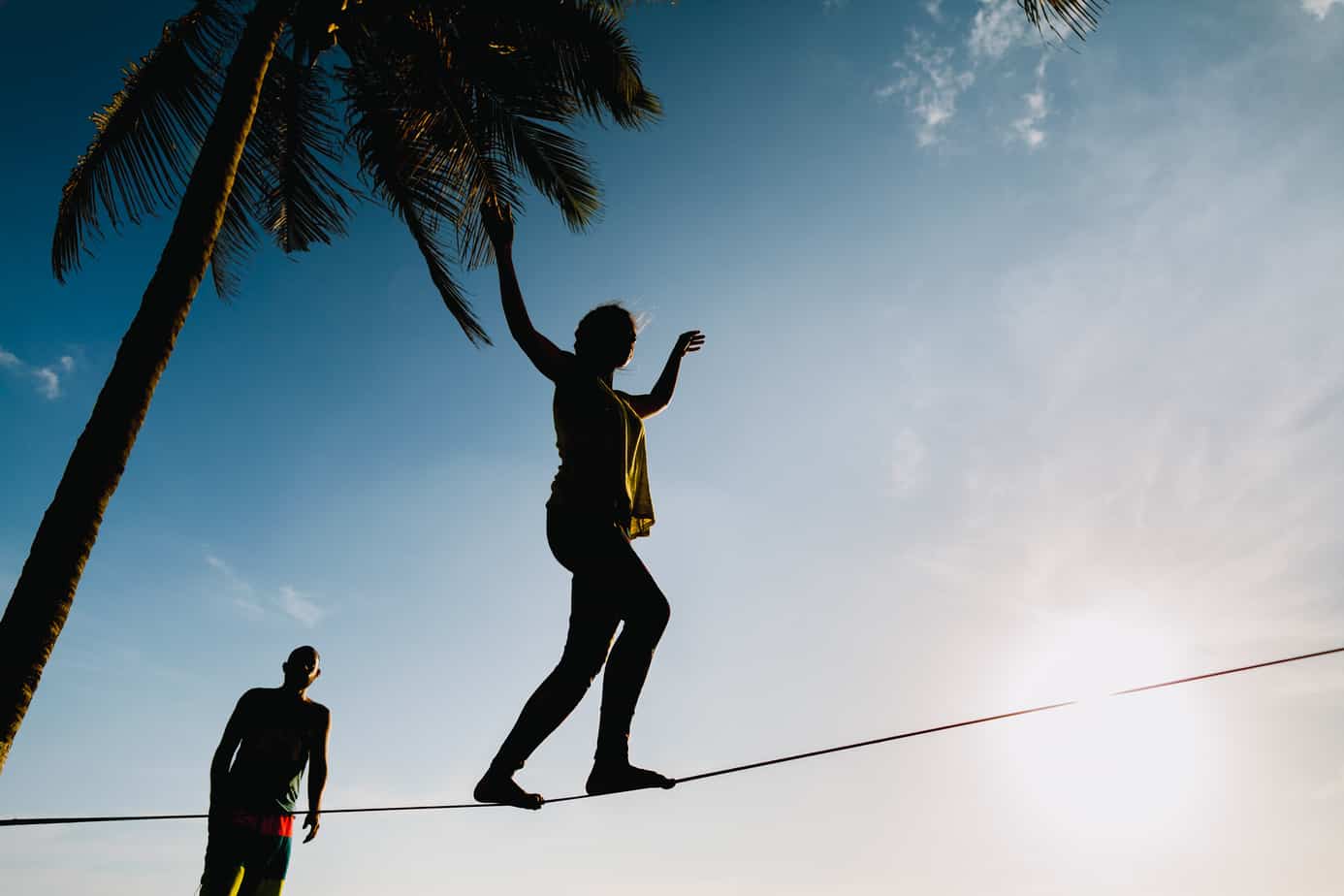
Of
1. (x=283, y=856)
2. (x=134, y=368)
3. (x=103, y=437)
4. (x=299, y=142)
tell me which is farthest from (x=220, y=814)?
(x=299, y=142)

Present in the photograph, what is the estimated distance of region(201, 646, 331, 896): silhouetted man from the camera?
3.73 m

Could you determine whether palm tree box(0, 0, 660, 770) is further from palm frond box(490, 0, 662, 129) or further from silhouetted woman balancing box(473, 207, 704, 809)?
silhouetted woman balancing box(473, 207, 704, 809)

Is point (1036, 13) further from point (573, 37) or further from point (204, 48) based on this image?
point (204, 48)

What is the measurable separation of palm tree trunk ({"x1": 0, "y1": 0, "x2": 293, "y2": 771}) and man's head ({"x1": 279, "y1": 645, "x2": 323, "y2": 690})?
1138mm

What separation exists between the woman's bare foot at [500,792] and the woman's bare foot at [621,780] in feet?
0.72

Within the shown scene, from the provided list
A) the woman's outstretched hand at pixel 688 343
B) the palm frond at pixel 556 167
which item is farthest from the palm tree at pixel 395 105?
the woman's outstretched hand at pixel 688 343

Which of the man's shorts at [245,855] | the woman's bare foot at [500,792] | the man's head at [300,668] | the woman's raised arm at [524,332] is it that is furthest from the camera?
the man's head at [300,668]

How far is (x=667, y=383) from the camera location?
367 centimetres

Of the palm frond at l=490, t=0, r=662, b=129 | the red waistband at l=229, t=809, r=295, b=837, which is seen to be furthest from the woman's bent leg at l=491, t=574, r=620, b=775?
the palm frond at l=490, t=0, r=662, b=129

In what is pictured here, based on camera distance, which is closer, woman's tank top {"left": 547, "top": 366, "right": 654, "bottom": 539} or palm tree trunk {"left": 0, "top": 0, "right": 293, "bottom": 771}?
woman's tank top {"left": 547, "top": 366, "right": 654, "bottom": 539}

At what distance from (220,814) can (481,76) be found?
5312 millimetres

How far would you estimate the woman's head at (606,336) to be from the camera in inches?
126

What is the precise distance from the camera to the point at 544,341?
3.05 m

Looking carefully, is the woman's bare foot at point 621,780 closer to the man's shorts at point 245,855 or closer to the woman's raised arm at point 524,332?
the woman's raised arm at point 524,332
